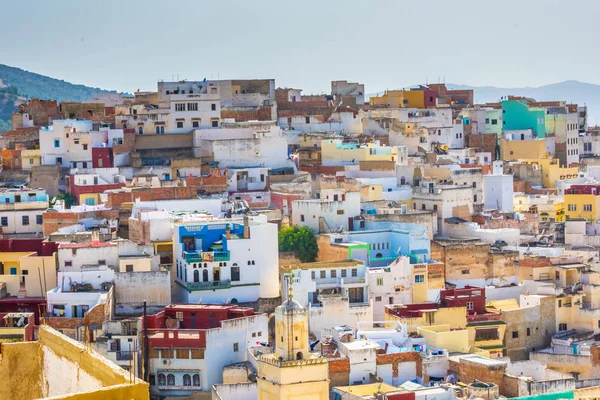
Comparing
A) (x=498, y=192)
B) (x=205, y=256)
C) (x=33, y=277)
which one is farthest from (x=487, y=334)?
(x=498, y=192)

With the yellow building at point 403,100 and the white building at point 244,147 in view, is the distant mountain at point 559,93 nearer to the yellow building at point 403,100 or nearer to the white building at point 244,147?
the yellow building at point 403,100

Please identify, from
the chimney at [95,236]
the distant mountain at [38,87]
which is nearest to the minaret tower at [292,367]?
the chimney at [95,236]

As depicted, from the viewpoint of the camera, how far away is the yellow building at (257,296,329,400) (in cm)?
2320

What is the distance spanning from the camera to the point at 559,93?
12731 centimetres

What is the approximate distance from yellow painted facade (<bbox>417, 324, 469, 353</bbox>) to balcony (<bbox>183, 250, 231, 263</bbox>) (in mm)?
4729

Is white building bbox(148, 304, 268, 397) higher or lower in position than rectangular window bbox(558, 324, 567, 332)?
higher

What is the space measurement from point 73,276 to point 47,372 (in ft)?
65.2

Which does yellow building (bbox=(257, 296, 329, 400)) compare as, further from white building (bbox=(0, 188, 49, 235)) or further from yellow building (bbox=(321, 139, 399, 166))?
yellow building (bbox=(321, 139, 399, 166))

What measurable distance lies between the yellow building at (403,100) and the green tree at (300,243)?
21.5 m

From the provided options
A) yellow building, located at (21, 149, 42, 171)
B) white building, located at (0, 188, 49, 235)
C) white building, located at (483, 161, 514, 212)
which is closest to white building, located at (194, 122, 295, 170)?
yellow building, located at (21, 149, 42, 171)

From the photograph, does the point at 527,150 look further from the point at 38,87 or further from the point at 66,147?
the point at 38,87

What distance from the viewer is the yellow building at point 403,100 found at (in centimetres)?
5556

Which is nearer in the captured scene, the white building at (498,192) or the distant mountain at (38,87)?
the white building at (498,192)

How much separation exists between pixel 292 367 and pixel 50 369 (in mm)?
13282
